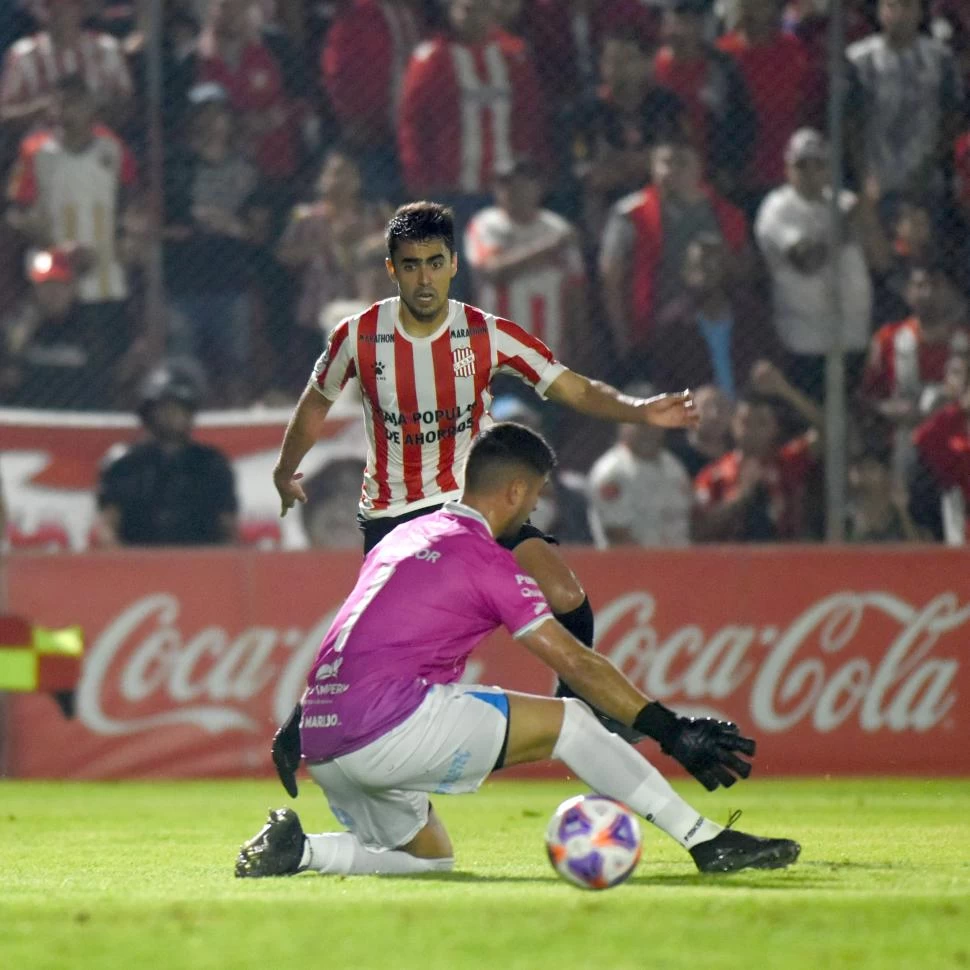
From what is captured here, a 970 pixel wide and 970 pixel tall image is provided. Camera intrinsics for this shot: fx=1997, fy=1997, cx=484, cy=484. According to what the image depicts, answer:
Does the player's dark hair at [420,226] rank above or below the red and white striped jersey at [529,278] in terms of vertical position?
above

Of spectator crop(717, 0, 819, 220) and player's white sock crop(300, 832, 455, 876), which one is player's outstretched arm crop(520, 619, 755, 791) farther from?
spectator crop(717, 0, 819, 220)

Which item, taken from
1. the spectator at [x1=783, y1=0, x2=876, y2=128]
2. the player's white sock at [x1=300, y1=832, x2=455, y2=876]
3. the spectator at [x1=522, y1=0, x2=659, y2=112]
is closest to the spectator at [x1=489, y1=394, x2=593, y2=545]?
the spectator at [x1=522, y1=0, x2=659, y2=112]

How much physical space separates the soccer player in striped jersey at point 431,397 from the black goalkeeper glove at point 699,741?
1127mm

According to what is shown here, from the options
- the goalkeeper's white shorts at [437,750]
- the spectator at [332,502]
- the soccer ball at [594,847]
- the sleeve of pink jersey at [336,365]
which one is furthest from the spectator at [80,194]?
the soccer ball at [594,847]

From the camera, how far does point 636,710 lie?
20.1ft

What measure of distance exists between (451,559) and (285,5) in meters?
8.19

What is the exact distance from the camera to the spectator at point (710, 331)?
12364 mm

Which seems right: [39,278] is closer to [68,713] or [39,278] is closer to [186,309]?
[186,309]

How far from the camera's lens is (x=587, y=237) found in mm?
12930

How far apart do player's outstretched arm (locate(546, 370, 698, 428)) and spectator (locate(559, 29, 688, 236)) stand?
5.66 meters

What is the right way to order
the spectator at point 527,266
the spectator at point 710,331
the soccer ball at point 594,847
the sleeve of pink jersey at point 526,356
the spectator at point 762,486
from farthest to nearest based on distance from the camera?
the spectator at point 527,266
the spectator at point 710,331
the spectator at point 762,486
the sleeve of pink jersey at point 526,356
the soccer ball at point 594,847

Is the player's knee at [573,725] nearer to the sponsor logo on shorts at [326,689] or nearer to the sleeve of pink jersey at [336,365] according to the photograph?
the sponsor logo on shorts at [326,689]

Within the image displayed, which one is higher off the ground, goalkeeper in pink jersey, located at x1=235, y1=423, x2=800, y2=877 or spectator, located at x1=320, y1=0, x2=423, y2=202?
spectator, located at x1=320, y1=0, x2=423, y2=202

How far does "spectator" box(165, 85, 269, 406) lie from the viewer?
1260 centimetres
